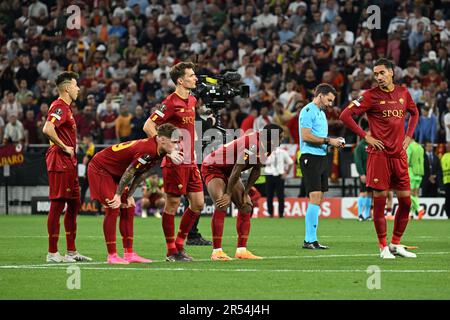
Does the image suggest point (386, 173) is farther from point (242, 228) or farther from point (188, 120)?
point (188, 120)

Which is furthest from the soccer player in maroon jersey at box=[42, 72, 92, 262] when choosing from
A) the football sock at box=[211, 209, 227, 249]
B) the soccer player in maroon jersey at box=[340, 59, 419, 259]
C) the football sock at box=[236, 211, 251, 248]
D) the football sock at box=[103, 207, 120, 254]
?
the soccer player in maroon jersey at box=[340, 59, 419, 259]

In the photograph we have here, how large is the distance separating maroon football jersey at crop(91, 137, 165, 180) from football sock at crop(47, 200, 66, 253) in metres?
1.10

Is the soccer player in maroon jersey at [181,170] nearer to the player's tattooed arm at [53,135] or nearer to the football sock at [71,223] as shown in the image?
the player's tattooed arm at [53,135]

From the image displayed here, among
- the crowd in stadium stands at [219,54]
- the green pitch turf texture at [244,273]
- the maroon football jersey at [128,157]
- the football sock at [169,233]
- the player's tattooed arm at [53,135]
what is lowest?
the green pitch turf texture at [244,273]

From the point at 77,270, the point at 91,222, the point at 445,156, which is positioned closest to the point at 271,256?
the point at 77,270

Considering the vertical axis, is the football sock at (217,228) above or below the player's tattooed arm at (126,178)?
below

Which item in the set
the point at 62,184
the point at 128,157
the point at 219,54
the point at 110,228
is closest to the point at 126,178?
the point at 128,157

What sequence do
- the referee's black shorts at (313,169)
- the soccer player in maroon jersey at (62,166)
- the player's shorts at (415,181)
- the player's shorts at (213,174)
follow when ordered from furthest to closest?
1. the player's shorts at (415,181)
2. the referee's black shorts at (313,169)
3. the player's shorts at (213,174)
4. the soccer player in maroon jersey at (62,166)

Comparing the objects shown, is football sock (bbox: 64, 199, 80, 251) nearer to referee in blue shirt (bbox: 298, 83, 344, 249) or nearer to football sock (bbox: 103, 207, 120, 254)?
football sock (bbox: 103, 207, 120, 254)

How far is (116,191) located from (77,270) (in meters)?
1.73

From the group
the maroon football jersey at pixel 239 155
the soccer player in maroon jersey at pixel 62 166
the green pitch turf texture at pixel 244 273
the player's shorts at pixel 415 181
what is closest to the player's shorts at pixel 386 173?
the green pitch turf texture at pixel 244 273

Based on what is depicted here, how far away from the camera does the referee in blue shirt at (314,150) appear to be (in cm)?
1725

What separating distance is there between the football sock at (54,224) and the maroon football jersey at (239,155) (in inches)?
84.5

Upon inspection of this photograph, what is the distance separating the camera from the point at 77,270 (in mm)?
12242
